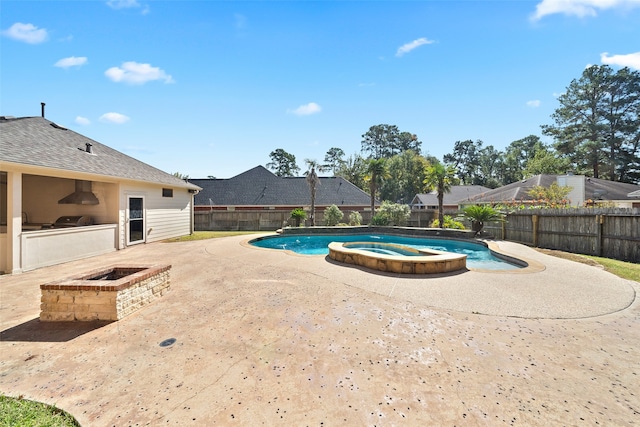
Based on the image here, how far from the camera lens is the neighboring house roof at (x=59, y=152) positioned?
8211 millimetres

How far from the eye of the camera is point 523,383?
286 centimetres

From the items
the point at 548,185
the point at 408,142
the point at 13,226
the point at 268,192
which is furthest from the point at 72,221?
the point at 408,142

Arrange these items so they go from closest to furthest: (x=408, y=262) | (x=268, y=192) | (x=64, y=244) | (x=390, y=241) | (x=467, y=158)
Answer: (x=408, y=262) < (x=64, y=244) < (x=390, y=241) < (x=268, y=192) < (x=467, y=158)

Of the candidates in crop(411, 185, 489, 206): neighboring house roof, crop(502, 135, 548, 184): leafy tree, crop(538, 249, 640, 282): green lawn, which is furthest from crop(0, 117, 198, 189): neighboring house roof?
crop(502, 135, 548, 184): leafy tree

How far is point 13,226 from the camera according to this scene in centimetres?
742

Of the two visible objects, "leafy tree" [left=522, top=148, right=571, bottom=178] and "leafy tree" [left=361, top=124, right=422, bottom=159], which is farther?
"leafy tree" [left=361, top=124, right=422, bottom=159]

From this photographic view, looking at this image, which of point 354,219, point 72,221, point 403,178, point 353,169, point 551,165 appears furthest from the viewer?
point 353,169

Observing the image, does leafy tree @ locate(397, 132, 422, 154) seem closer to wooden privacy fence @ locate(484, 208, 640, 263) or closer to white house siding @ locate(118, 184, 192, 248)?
wooden privacy fence @ locate(484, 208, 640, 263)

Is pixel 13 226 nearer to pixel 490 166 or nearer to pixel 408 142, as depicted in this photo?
pixel 408 142

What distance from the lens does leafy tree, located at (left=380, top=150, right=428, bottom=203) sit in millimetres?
46281

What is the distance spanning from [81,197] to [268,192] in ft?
54.2

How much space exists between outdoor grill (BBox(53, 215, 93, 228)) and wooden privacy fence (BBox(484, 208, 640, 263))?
19079 millimetres

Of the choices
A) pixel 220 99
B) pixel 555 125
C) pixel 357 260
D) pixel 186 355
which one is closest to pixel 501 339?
pixel 186 355

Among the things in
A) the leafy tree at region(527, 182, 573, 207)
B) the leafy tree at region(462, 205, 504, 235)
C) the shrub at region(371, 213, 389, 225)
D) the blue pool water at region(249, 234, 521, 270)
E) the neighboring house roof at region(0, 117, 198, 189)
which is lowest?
the blue pool water at region(249, 234, 521, 270)
